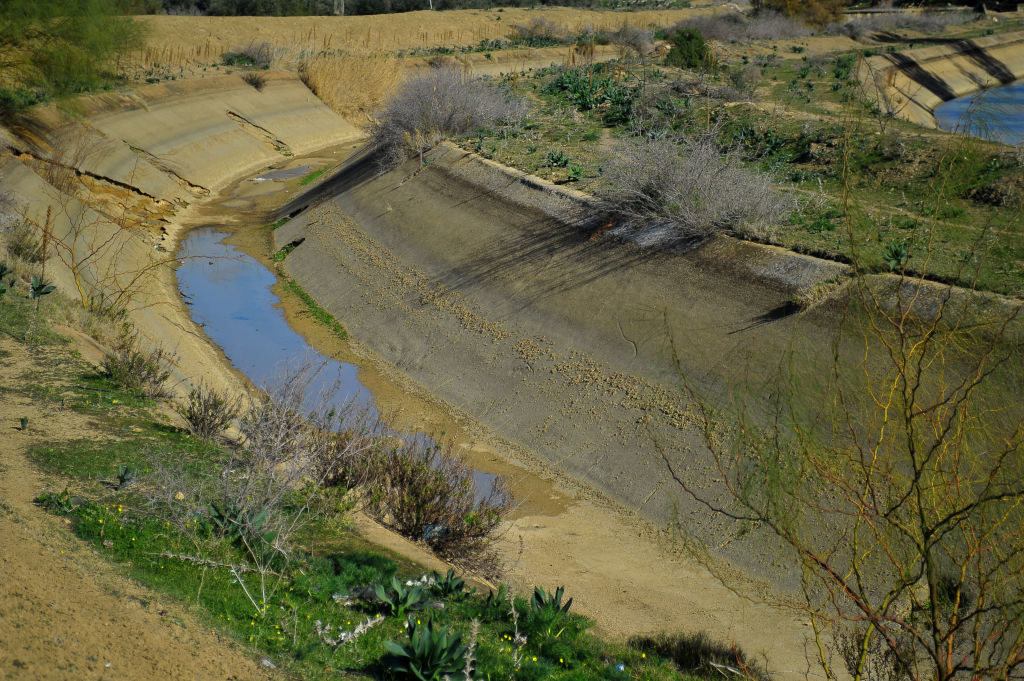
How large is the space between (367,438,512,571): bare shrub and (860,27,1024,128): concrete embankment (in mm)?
37753

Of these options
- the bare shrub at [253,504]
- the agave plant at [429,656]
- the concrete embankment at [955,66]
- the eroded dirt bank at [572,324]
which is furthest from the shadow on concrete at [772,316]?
the concrete embankment at [955,66]

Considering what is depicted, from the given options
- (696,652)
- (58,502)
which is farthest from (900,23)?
(58,502)

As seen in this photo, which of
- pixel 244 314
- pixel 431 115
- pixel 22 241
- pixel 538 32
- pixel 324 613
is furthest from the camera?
pixel 538 32

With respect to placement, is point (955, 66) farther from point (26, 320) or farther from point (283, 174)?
point (26, 320)

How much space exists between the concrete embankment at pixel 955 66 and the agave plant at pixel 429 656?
4176cm

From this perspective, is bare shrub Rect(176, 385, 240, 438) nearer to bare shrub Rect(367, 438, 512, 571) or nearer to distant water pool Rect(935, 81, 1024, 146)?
bare shrub Rect(367, 438, 512, 571)

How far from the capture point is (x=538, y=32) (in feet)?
208

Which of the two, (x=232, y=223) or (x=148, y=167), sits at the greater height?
(x=148, y=167)

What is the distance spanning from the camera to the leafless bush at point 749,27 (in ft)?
164

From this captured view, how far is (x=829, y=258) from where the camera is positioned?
15242 millimetres

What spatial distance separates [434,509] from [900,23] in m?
64.9

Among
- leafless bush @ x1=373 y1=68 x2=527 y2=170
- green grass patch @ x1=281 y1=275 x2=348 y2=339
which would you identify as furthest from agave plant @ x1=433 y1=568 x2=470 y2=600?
leafless bush @ x1=373 y1=68 x2=527 y2=170

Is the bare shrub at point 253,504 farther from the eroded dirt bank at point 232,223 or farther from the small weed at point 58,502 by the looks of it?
the eroded dirt bank at point 232,223

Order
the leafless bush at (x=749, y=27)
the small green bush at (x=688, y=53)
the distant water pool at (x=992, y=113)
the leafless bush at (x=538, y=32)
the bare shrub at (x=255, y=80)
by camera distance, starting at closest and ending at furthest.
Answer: the distant water pool at (x=992, y=113) → the small green bush at (x=688, y=53) → the bare shrub at (x=255, y=80) → the leafless bush at (x=749, y=27) → the leafless bush at (x=538, y=32)
